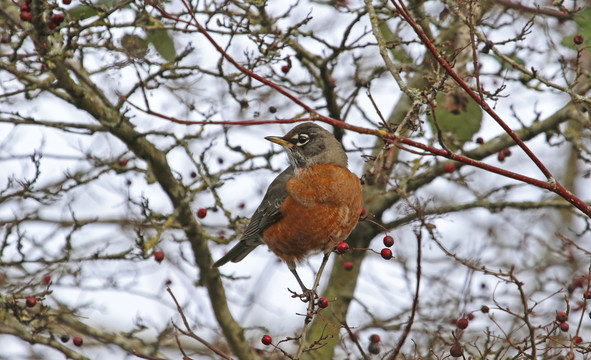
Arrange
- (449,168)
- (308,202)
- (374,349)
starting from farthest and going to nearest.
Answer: (449,168) < (308,202) < (374,349)

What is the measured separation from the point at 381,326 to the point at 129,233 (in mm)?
2750

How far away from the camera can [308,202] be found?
4.37 metres

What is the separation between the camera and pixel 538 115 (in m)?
5.10

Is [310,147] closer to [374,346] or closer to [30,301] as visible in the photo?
[374,346]

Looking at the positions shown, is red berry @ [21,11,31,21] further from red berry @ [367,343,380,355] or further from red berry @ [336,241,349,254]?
red berry @ [367,343,380,355]

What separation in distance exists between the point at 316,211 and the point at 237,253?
4.00 feet

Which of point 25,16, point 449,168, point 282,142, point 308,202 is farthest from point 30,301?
point 449,168

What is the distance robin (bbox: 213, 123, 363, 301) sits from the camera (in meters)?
4.21

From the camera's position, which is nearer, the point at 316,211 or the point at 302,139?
the point at 316,211

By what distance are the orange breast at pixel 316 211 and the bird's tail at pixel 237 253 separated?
54 centimetres

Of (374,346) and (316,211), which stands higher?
(316,211)

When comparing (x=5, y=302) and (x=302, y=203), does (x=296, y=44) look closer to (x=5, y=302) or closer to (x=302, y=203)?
(x=302, y=203)

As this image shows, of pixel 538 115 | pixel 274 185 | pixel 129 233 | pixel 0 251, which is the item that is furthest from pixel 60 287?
pixel 538 115

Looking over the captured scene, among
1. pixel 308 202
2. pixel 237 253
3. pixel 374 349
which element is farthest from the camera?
pixel 237 253
